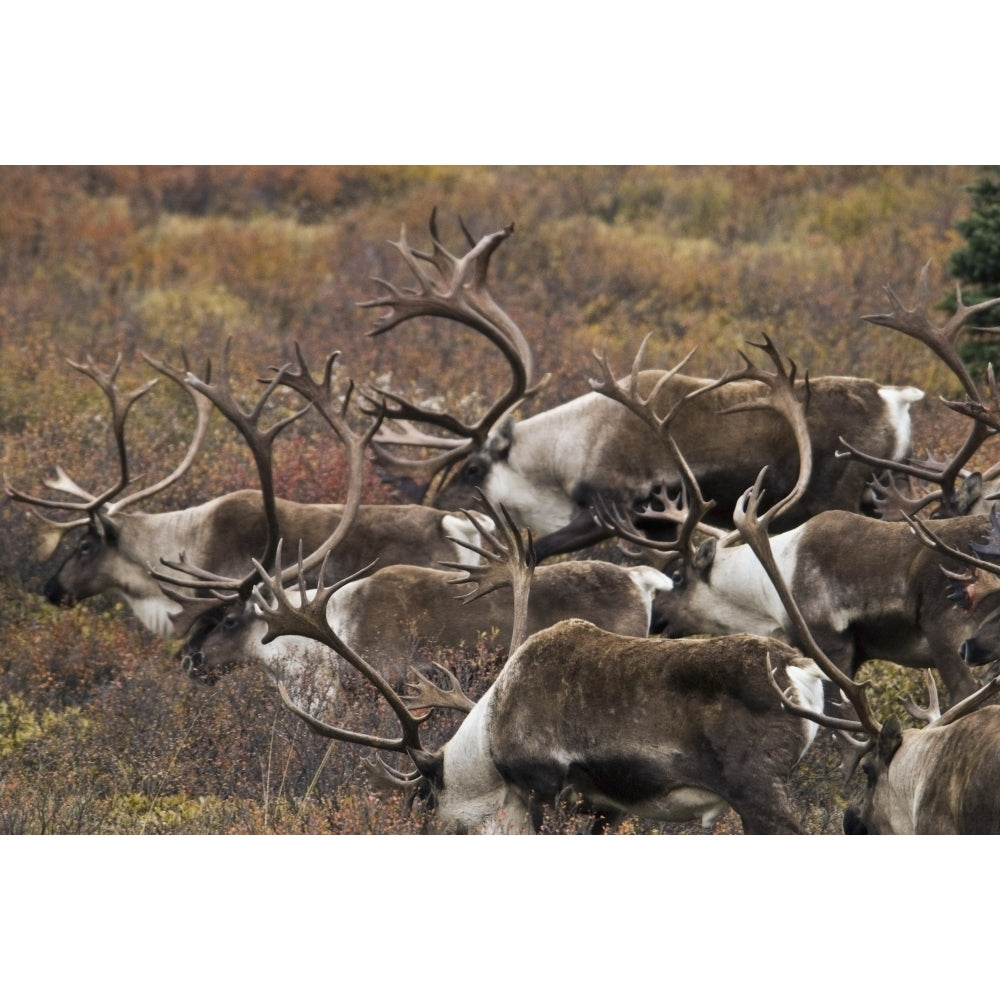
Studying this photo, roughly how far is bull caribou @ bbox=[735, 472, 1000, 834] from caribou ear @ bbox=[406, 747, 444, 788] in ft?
4.70

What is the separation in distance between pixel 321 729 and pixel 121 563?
362cm

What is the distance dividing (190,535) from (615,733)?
4041mm

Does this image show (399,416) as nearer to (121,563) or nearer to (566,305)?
(121,563)

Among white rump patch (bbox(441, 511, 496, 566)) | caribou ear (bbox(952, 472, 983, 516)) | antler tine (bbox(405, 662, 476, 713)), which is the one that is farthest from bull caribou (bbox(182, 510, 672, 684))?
caribou ear (bbox(952, 472, 983, 516))

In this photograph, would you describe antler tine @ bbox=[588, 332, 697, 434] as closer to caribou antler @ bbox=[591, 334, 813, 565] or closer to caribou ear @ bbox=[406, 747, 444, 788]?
caribou antler @ bbox=[591, 334, 813, 565]

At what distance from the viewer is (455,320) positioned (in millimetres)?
9961

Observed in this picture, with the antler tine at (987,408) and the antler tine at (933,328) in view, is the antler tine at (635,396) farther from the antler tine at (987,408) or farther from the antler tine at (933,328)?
the antler tine at (987,408)

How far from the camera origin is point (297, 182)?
724 inches

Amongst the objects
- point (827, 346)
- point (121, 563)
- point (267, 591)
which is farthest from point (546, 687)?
point (827, 346)

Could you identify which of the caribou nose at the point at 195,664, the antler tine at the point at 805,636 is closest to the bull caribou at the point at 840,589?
the antler tine at the point at 805,636

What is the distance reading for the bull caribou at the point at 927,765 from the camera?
19.4 ft

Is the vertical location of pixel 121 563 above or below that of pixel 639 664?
below

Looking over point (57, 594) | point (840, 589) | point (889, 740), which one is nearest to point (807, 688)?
point (889, 740)

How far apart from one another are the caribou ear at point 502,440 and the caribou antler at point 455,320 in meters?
0.08
